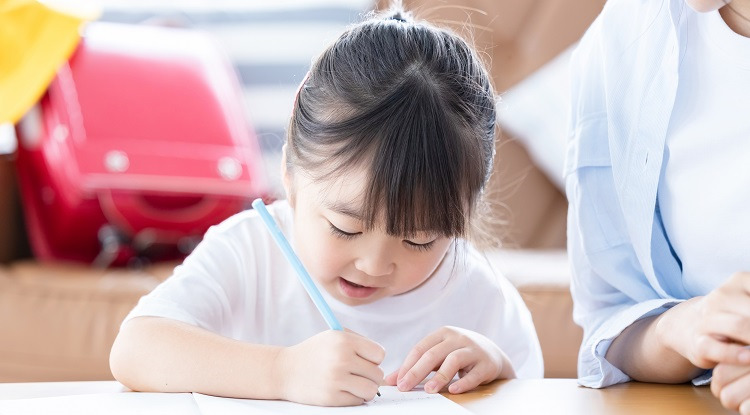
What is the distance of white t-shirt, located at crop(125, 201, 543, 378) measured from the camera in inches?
37.9

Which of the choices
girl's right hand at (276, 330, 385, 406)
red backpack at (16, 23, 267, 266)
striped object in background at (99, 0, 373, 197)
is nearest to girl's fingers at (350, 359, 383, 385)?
girl's right hand at (276, 330, 385, 406)

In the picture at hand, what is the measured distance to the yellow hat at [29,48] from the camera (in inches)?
68.2

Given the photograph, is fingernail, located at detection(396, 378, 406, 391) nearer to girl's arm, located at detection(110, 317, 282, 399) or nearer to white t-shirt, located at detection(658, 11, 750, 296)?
girl's arm, located at detection(110, 317, 282, 399)

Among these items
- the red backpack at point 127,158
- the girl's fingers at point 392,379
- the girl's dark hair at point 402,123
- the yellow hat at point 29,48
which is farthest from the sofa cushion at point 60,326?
the girl's fingers at point 392,379

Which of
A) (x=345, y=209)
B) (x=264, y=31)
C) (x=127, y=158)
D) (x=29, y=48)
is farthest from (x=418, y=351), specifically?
(x=264, y=31)

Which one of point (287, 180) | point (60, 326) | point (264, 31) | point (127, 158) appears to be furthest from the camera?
point (264, 31)

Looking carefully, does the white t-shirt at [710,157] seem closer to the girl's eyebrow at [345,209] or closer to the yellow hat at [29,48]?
the girl's eyebrow at [345,209]

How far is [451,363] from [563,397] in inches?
4.1

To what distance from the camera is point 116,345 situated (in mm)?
808

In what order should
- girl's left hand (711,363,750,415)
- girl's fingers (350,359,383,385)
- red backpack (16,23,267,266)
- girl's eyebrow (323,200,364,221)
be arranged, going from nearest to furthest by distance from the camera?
girl's left hand (711,363,750,415) < girl's fingers (350,359,383,385) < girl's eyebrow (323,200,364,221) < red backpack (16,23,267,266)

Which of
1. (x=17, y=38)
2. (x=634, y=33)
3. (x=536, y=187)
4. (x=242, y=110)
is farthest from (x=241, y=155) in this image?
(x=634, y=33)

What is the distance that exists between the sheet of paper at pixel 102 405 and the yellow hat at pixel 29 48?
1.18 metres

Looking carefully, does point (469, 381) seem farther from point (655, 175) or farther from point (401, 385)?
point (655, 175)

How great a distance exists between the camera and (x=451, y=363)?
76cm
